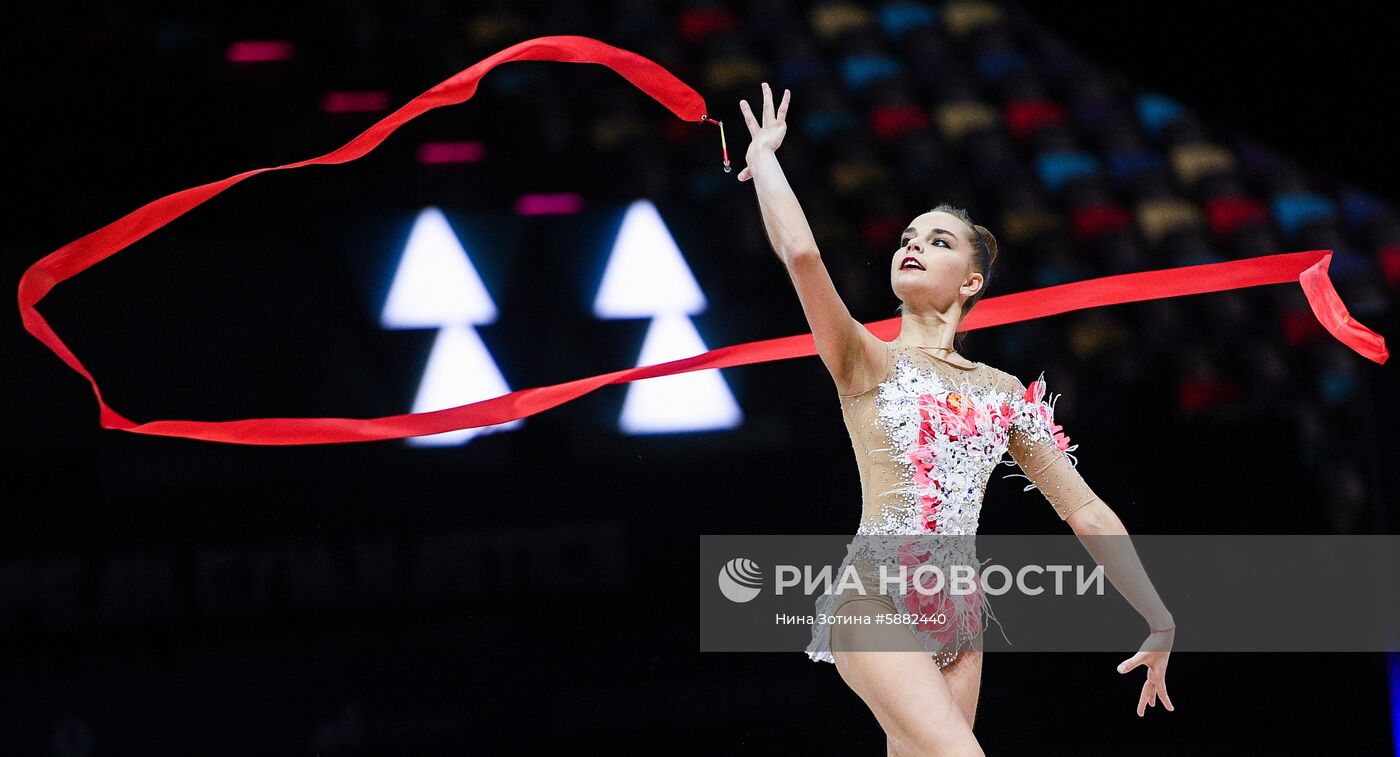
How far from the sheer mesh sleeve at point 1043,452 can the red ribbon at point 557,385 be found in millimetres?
274

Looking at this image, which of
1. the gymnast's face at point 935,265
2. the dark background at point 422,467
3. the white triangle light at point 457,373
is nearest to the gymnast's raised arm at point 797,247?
the gymnast's face at point 935,265

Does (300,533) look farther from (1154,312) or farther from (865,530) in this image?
(1154,312)

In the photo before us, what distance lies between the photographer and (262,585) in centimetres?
446

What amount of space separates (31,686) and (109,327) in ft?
3.56

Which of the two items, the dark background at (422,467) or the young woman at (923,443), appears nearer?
the young woman at (923,443)

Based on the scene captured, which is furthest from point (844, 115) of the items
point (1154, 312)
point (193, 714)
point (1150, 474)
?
point (193, 714)

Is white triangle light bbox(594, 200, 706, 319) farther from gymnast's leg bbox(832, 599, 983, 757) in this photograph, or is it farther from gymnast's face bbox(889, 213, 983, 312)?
gymnast's leg bbox(832, 599, 983, 757)

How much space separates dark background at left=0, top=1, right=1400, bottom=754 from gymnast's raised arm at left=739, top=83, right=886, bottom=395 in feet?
6.63

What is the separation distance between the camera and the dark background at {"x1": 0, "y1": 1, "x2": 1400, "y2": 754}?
441 centimetres

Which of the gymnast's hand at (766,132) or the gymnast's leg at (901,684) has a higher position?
the gymnast's hand at (766,132)
